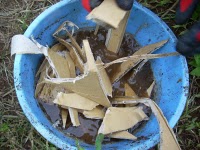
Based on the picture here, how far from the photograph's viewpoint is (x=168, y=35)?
1467mm

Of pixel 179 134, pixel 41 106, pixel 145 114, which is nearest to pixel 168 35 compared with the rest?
pixel 145 114

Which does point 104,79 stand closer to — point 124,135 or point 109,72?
point 109,72

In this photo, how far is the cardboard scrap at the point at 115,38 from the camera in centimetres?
146

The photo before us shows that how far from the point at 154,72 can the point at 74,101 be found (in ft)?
1.29

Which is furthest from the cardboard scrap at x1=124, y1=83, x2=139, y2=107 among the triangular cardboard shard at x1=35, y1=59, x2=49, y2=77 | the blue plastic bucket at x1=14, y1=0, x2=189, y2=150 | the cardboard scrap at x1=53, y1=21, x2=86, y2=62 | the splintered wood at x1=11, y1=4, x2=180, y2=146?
the triangular cardboard shard at x1=35, y1=59, x2=49, y2=77

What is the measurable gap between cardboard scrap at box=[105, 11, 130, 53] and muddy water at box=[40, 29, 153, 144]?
3 centimetres

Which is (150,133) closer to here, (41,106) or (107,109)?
(107,109)

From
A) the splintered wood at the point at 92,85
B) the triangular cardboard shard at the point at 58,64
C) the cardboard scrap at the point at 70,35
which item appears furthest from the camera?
the cardboard scrap at the point at 70,35

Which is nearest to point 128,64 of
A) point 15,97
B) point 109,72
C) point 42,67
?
point 109,72

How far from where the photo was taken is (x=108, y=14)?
1.16 metres

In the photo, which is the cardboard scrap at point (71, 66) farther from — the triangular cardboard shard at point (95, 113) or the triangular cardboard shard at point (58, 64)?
the triangular cardboard shard at point (95, 113)

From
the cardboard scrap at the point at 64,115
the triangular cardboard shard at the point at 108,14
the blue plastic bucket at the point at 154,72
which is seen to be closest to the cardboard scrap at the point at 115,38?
the blue plastic bucket at the point at 154,72

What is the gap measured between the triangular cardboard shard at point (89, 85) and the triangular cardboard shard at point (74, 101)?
18mm

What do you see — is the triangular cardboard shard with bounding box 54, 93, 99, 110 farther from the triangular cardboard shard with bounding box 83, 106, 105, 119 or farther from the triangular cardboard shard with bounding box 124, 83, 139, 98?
the triangular cardboard shard with bounding box 124, 83, 139, 98
